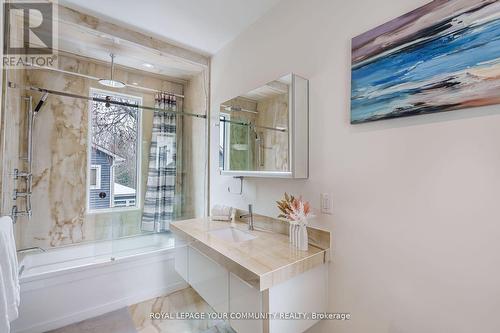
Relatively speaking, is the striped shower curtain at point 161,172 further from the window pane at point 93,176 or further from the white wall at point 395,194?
the white wall at point 395,194

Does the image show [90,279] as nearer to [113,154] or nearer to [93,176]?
[93,176]

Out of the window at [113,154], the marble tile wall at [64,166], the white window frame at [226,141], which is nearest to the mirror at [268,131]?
the white window frame at [226,141]

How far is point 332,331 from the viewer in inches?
57.8

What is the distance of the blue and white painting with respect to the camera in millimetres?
946

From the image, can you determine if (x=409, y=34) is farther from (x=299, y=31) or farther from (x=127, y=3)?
(x=127, y=3)

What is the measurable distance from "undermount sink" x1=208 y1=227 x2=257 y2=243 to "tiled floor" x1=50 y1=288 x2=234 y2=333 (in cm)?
76

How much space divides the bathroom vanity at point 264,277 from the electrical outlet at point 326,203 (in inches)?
5.6

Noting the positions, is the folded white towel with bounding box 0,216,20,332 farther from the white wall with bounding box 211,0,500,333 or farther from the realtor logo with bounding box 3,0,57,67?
the white wall with bounding box 211,0,500,333

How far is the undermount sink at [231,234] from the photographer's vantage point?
6.45ft

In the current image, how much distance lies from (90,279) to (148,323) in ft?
2.25

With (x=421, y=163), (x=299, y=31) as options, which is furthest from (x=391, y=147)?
(x=299, y=31)

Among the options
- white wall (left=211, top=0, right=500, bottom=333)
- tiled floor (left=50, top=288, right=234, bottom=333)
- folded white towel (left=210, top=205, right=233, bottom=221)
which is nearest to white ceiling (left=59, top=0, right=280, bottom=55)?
white wall (left=211, top=0, right=500, bottom=333)

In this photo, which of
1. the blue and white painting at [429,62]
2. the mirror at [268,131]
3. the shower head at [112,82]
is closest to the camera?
the blue and white painting at [429,62]

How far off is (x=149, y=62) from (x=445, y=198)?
311cm
